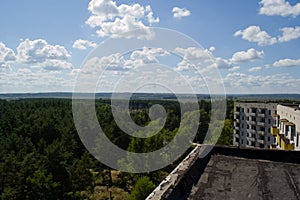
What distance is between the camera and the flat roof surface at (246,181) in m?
2.40

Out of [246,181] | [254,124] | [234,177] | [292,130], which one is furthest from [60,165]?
[254,124]

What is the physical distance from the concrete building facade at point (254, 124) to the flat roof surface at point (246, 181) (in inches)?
1187

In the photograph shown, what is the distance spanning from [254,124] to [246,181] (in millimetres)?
34847

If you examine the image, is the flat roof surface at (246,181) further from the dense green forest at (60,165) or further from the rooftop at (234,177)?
the dense green forest at (60,165)

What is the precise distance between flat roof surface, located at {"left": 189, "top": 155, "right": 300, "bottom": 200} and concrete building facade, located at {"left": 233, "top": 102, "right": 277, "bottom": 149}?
30.2 meters

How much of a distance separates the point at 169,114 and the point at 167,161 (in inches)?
884

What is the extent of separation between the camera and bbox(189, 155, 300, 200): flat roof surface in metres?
2.40

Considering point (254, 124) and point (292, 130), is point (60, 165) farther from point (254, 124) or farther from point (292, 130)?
point (254, 124)

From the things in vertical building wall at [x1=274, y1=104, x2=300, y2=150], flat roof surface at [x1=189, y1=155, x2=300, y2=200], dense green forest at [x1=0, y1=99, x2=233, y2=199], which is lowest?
dense green forest at [x1=0, y1=99, x2=233, y2=199]

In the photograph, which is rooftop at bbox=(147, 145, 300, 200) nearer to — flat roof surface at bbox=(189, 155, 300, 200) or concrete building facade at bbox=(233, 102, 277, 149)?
flat roof surface at bbox=(189, 155, 300, 200)

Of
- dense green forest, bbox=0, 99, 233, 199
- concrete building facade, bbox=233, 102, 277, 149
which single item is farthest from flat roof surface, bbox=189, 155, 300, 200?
concrete building facade, bbox=233, 102, 277, 149

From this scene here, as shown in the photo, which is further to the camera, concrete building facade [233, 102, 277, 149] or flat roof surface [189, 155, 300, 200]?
concrete building facade [233, 102, 277, 149]

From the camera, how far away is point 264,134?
3409 cm

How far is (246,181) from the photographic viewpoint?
267 centimetres
